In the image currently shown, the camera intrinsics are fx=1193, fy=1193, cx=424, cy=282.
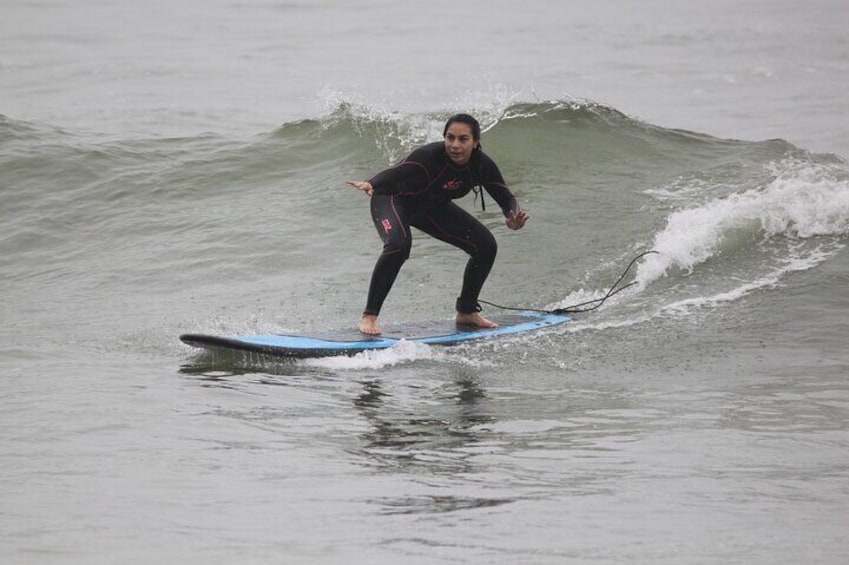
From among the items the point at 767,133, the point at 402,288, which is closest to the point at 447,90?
the point at 767,133

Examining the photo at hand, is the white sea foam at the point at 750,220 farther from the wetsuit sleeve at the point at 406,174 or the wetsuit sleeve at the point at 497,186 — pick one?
the wetsuit sleeve at the point at 406,174

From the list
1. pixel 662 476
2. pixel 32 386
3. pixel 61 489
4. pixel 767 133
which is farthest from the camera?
pixel 767 133

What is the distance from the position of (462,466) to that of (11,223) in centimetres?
944

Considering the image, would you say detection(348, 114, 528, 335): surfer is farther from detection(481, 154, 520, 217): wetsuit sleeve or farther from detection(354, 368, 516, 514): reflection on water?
detection(354, 368, 516, 514): reflection on water

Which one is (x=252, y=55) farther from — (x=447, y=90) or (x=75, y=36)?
(x=447, y=90)

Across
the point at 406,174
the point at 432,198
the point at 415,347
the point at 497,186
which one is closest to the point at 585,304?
the point at 497,186

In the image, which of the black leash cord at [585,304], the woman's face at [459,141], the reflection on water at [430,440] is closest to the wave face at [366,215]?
the black leash cord at [585,304]

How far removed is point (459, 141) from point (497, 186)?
60 cm

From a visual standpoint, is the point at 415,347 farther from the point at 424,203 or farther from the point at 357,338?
the point at 424,203

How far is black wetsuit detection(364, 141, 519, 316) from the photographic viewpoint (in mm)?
8211

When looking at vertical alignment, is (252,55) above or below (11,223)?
above

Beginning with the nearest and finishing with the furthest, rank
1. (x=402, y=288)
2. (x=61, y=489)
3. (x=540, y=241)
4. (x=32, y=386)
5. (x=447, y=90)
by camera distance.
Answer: (x=61, y=489) < (x=32, y=386) < (x=402, y=288) < (x=540, y=241) < (x=447, y=90)

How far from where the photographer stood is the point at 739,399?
23.5 feet

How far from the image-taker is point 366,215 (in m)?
→ 13.3
